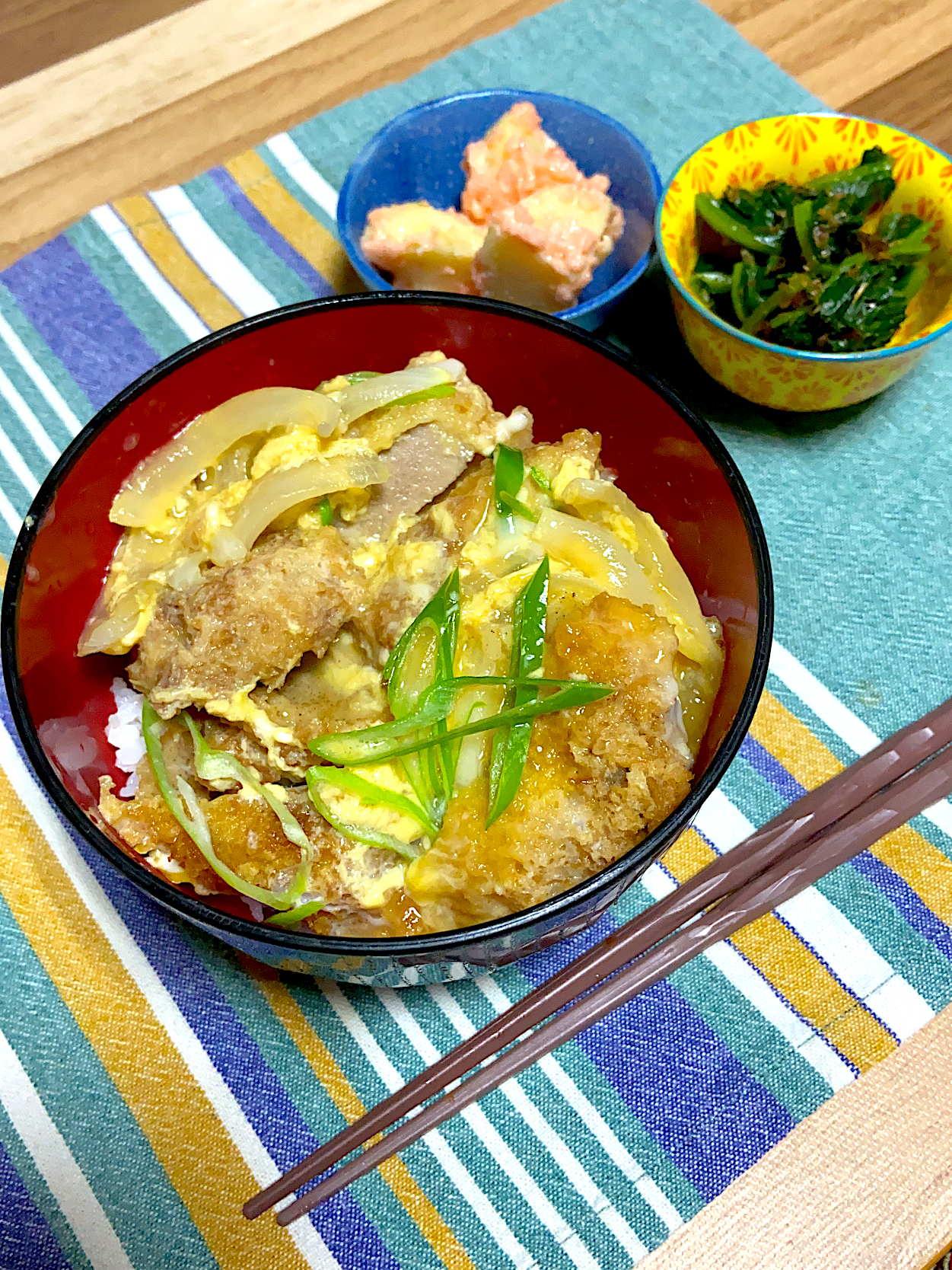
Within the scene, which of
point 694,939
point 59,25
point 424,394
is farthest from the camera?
point 59,25

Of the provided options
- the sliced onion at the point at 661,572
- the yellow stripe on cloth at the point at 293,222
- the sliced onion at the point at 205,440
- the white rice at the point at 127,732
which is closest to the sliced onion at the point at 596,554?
the sliced onion at the point at 661,572

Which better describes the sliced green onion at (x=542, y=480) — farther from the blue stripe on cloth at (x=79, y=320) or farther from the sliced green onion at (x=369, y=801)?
the blue stripe on cloth at (x=79, y=320)

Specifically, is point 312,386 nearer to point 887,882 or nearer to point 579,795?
point 579,795

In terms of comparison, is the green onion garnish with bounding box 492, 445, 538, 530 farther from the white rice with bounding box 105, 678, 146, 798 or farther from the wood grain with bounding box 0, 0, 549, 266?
the wood grain with bounding box 0, 0, 549, 266

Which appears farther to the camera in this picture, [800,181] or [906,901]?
[800,181]

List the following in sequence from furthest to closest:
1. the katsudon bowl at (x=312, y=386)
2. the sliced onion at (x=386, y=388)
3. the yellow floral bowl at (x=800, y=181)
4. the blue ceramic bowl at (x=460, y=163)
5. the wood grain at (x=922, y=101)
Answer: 1. the wood grain at (x=922, y=101)
2. the blue ceramic bowl at (x=460, y=163)
3. the yellow floral bowl at (x=800, y=181)
4. the sliced onion at (x=386, y=388)
5. the katsudon bowl at (x=312, y=386)

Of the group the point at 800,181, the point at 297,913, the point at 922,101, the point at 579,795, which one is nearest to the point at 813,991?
the point at 579,795

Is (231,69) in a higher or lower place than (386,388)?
higher
